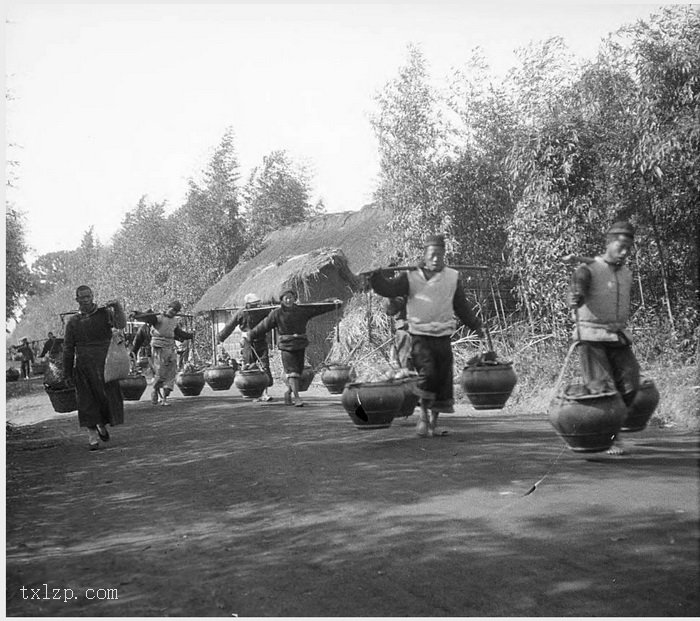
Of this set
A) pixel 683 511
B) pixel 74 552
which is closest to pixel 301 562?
pixel 74 552

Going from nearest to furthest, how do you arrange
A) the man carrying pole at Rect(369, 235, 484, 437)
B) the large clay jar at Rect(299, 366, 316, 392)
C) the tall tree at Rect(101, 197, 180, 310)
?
the man carrying pole at Rect(369, 235, 484, 437), the large clay jar at Rect(299, 366, 316, 392), the tall tree at Rect(101, 197, 180, 310)

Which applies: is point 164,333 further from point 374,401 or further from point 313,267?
point 374,401

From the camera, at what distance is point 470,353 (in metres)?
13.4

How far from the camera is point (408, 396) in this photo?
864 centimetres

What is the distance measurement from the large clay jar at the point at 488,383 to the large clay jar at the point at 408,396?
1.89 feet

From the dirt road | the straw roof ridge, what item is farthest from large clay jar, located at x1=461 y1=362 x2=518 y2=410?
the straw roof ridge

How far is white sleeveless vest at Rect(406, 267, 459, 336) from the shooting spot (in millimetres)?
7977

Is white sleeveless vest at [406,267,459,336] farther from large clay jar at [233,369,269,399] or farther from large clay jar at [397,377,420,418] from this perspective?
large clay jar at [233,369,269,399]

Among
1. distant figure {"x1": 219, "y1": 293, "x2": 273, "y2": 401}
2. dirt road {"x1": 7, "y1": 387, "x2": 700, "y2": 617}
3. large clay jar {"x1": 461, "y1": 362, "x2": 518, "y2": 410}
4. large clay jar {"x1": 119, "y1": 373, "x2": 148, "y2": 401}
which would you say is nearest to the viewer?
dirt road {"x1": 7, "y1": 387, "x2": 700, "y2": 617}

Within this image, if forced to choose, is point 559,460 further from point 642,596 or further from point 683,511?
point 642,596

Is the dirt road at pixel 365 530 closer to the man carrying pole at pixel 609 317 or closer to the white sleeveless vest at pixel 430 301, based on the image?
the man carrying pole at pixel 609 317

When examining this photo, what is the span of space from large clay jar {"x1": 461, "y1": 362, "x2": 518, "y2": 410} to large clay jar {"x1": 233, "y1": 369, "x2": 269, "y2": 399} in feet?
20.5

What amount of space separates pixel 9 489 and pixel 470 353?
27.7 ft

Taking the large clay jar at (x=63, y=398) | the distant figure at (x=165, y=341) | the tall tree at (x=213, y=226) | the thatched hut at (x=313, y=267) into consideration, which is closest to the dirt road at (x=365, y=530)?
the large clay jar at (x=63, y=398)
